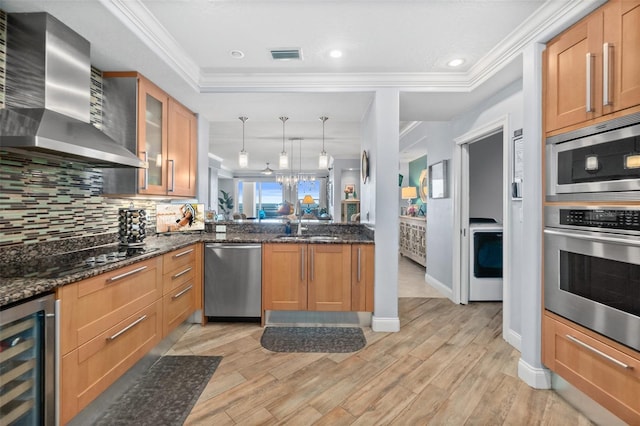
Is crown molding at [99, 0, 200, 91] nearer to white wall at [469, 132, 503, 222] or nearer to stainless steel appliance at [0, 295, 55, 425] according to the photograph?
stainless steel appliance at [0, 295, 55, 425]

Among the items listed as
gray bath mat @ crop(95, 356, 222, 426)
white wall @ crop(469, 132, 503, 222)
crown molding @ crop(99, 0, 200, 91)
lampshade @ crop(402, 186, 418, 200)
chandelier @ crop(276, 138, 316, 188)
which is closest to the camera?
gray bath mat @ crop(95, 356, 222, 426)

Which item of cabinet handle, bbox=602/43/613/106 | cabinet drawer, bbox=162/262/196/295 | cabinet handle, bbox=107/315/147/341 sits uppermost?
cabinet handle, bbox=602/43/613/106

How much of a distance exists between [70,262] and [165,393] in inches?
39.9

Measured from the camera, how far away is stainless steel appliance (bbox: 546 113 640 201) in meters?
1.47

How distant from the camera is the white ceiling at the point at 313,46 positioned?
1.87 meters

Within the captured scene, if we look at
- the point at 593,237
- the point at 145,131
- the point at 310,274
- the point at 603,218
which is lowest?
the point at 310,274

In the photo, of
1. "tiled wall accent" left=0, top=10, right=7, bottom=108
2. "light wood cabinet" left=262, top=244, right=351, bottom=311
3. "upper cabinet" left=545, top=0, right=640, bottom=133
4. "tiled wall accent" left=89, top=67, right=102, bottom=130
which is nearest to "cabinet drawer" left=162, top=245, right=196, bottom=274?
"light wood cabinet" left=262, top=244, right=351, bottom=311

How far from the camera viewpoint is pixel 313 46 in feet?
7.66

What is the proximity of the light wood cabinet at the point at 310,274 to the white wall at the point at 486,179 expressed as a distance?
258cm

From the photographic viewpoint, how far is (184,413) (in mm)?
1726

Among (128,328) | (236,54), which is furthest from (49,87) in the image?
(128,328)

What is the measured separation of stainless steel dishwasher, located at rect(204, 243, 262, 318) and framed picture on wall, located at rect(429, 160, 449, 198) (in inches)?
102

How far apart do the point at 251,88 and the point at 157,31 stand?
36.0 inches

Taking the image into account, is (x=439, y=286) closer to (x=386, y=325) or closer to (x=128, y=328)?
(x=386, y=325)
